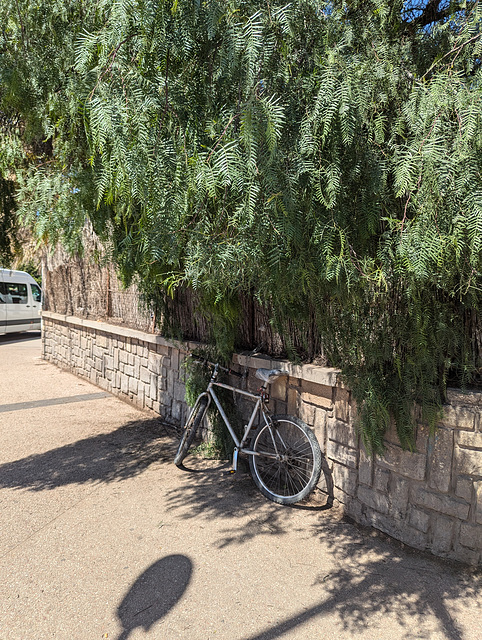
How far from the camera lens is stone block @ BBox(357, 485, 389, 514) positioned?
354 cm

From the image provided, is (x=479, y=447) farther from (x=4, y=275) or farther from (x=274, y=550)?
(x=4, y=275)

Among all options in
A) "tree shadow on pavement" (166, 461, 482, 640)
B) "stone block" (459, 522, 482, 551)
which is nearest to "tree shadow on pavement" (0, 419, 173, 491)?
"tree shadow on pavement" (166, 461, 482, 640)

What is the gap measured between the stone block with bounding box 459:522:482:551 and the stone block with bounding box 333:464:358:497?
84 cm

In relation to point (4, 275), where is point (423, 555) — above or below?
below

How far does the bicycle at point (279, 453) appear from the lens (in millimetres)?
3967

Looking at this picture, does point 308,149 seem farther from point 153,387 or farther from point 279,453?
point 153,387

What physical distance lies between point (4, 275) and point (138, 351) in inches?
447

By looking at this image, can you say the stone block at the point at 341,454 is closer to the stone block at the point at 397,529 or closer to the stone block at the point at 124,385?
the stone block at the point at 397,529

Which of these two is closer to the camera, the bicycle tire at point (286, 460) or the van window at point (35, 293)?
the bicycle tire at point (286, 460)

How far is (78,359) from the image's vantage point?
31.9 ft

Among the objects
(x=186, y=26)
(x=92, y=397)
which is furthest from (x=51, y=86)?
(x=92, y=397)

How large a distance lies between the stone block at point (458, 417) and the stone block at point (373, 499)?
2.57 feet

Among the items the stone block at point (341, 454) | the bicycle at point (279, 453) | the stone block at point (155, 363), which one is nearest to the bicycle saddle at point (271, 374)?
the bicycle at point (279, 453)

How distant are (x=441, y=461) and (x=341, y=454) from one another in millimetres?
858
